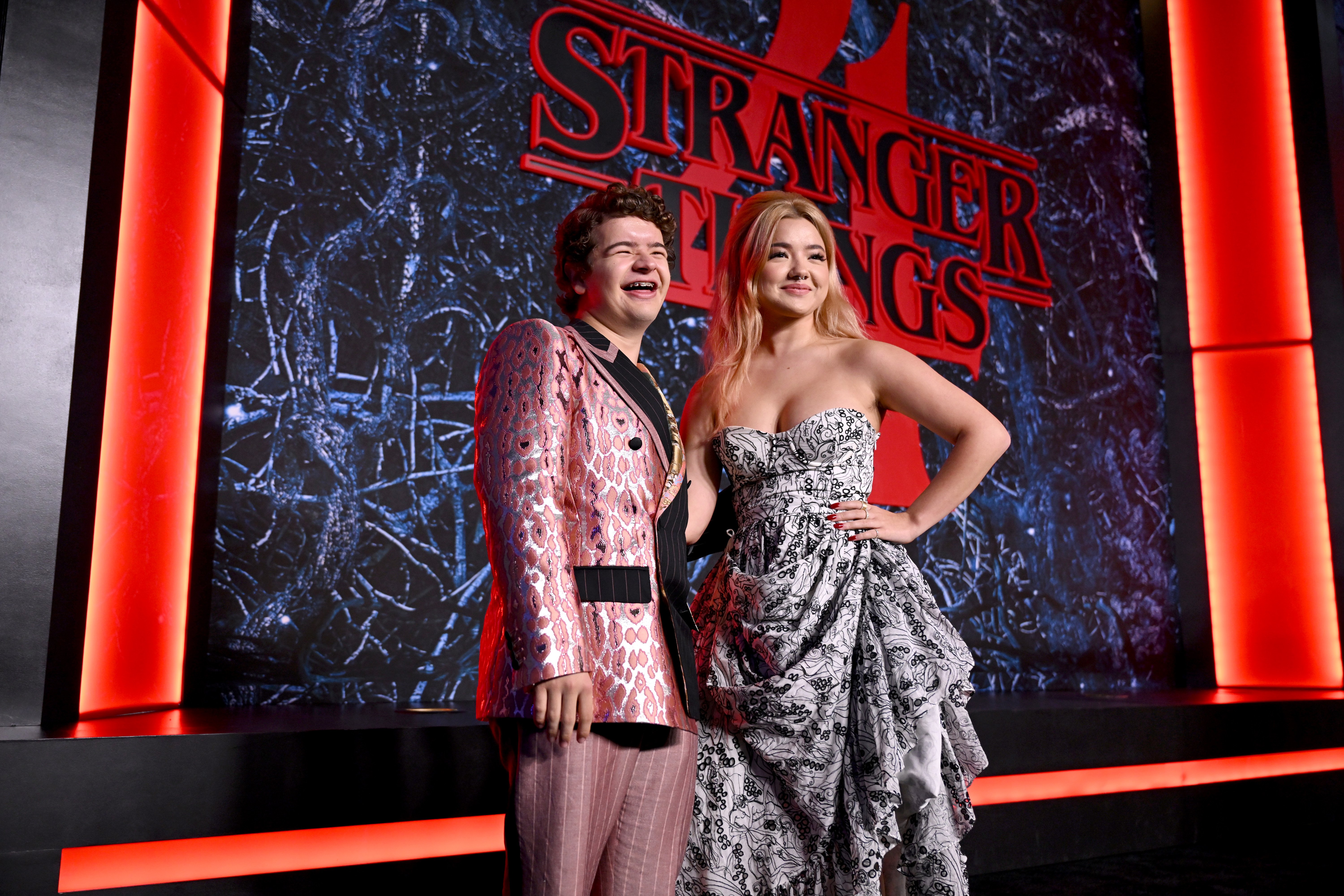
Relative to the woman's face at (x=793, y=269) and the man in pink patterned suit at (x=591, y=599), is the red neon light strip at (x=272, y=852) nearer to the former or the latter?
the man in pink patterned suit at (x=591, y=599)

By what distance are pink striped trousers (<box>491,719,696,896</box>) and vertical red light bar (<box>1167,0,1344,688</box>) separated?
4219mm

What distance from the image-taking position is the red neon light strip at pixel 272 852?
1790mm

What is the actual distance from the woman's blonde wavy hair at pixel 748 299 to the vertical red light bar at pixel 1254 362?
3625 mm

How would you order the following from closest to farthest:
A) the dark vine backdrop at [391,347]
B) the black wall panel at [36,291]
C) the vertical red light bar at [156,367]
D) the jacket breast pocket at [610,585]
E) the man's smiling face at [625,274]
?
the jacket breast pocket at [610,585], the man's smiling face at [625,274], the black wall panel at [36,291], the vertical red light bar at [156,367], the dark vine backdrop at [391,347]

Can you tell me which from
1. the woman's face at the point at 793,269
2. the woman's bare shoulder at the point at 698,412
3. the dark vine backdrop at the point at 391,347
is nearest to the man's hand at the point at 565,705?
the woman's bare shoulder at the point at 698,412

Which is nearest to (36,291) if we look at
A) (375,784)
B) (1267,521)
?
(375,784)

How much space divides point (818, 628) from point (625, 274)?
2.11ft

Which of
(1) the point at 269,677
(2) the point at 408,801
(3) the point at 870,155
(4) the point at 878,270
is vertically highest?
(3) the point at 870,155

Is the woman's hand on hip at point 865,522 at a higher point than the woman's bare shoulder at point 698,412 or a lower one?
lower

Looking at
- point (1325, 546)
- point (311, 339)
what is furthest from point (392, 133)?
point (1325, 546)

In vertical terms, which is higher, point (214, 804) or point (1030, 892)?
point (214, 804)

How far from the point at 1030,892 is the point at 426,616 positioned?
1.89m

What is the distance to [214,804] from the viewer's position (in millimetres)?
1876

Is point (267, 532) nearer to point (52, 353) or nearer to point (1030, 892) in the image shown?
point (52, 353)
